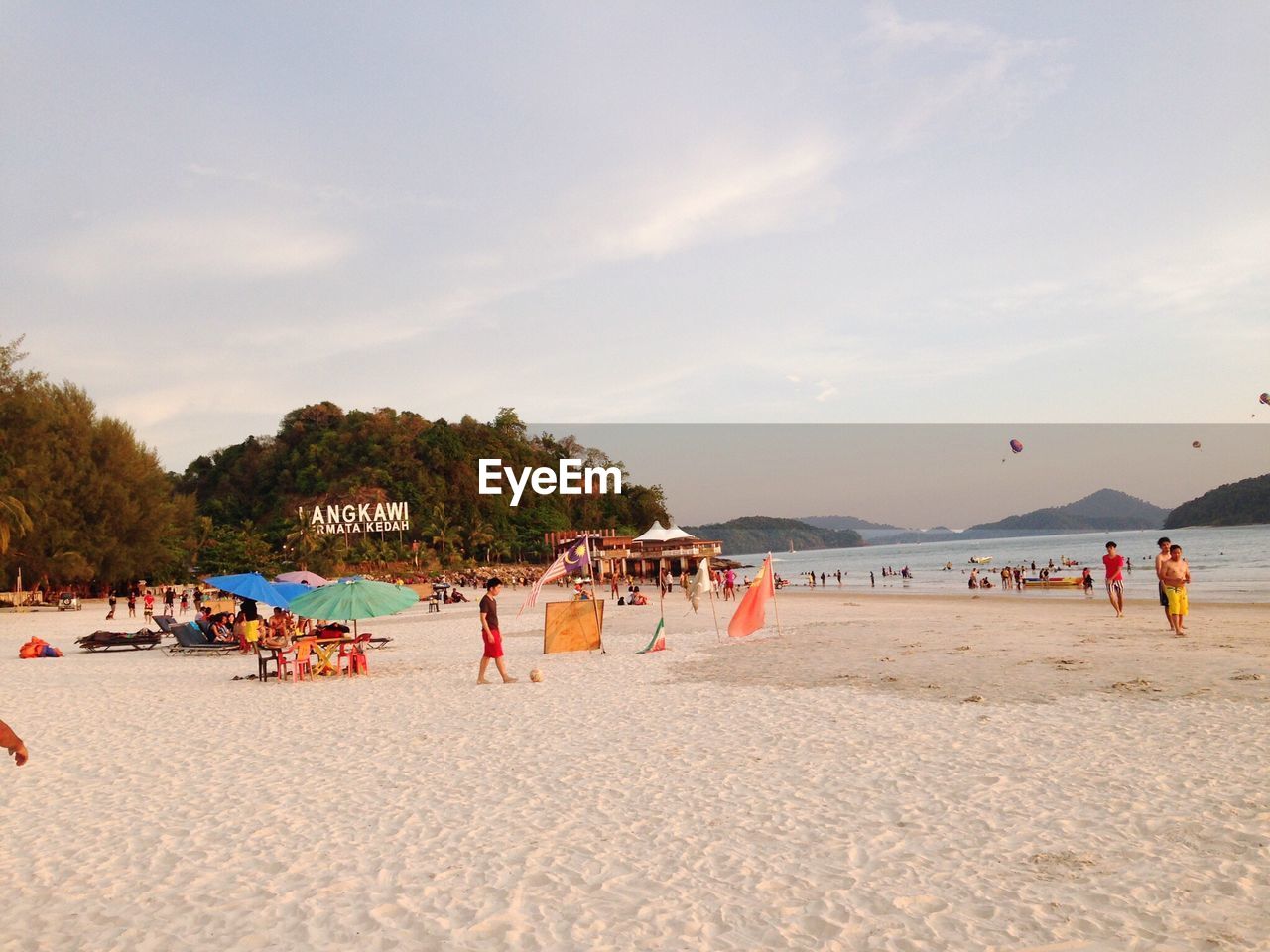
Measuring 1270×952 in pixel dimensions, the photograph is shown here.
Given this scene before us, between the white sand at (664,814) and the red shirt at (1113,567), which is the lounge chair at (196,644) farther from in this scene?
the red shirt at (1113,567)

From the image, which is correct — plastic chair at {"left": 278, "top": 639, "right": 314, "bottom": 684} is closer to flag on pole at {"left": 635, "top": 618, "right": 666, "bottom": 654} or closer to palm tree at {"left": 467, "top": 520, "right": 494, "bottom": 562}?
flag on pole at {"left": 635, "top": 618, "right": 666, "bottom": 654}

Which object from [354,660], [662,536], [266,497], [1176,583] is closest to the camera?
[354,660]

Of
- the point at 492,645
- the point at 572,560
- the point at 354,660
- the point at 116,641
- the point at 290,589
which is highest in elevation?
the point at 572,560

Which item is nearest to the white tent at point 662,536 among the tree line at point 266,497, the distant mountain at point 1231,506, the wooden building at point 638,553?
the wooden building at point 638,553

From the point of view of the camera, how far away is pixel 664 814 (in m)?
5.84

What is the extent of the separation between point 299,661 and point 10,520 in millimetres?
27647

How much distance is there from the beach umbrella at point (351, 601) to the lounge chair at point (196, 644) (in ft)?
17.8

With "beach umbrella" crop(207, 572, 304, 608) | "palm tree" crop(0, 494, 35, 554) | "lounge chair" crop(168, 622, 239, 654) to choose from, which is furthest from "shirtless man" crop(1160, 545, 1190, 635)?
"palm tree" crop(0, 494, 35, 554)

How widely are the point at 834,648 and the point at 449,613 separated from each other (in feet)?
60.7

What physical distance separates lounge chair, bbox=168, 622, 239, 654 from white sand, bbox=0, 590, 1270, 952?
578 cm

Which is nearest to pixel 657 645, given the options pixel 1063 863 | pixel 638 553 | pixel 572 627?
pixel 572 627

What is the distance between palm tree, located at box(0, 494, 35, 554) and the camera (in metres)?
32.1

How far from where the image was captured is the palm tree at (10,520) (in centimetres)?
3208

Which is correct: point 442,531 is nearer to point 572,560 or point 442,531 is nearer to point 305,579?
point 305,579
